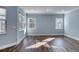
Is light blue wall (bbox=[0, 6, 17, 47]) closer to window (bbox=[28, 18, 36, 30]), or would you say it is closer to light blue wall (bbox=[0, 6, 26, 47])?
light blue wall (bbox=[0, 6, 26, 47])

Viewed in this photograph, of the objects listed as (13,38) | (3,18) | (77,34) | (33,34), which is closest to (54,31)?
(33,34)

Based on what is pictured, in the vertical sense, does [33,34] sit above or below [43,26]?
below

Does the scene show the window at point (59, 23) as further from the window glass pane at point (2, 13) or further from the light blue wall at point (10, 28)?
the window glass pane at point (2, 13)

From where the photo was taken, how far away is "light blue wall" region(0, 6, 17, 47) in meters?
4.87

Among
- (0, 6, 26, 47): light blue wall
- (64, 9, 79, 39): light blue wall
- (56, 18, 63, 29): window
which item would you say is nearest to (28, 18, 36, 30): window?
(56, 18, 63, 29): window

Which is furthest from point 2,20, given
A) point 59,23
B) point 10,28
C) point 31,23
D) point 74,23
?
point 59,23

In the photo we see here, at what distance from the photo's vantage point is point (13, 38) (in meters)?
5.36

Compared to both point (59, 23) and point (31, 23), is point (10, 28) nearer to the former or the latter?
point (31, 23)

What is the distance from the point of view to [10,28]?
517 centimetres
